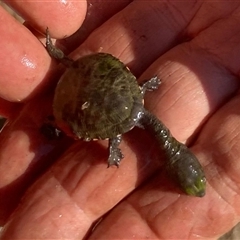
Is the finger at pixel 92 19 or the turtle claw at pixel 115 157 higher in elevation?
the finger at pixel 92 19

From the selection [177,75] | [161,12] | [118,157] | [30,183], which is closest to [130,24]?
[161,12]

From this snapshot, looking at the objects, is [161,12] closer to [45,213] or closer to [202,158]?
[202,158]

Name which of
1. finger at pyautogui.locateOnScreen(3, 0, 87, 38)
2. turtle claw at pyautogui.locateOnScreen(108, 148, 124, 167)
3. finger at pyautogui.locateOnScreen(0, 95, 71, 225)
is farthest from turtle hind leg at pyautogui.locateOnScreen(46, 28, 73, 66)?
turtle claw at pyautogui.locateOnScreen(108, 148, 124, 167)

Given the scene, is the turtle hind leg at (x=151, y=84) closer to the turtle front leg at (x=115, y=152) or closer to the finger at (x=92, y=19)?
the turtle front leg at (x=115, y=152)

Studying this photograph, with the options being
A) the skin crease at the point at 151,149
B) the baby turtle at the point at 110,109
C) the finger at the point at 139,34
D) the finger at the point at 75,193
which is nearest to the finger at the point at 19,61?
the skin crease at the point at 151,149

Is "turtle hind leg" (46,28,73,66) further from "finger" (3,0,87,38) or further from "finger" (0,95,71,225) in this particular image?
"finger" (0,95,71,225)

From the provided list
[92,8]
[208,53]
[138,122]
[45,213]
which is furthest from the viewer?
[92,8]

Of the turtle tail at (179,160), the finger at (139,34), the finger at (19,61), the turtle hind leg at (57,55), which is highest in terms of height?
the finger at (19,61)

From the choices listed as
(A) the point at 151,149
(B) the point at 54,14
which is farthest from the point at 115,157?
(B) the point at 54,14
